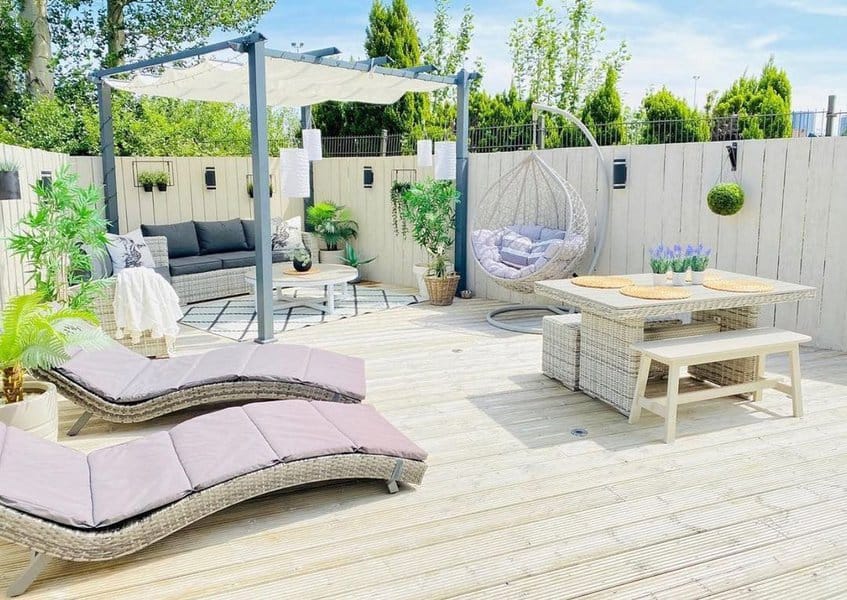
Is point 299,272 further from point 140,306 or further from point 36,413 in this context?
point 36,413

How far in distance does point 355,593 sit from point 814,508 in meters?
2.02

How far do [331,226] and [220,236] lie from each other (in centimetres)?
146

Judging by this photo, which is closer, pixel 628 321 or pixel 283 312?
pixel 628 321

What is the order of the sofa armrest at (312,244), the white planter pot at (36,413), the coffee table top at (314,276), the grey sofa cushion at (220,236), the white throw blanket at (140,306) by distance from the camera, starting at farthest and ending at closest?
the sofa armrest at (312,244), the grey sofa cushion at (220,236), the coffee table top at (314,276), the white throw blanket at (140,306), the white planter pot at (36,413)

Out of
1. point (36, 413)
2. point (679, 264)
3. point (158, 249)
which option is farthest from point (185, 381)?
point (158, 249)

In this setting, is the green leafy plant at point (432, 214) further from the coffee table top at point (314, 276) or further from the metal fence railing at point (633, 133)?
the metal fence railing at point (633, 133)

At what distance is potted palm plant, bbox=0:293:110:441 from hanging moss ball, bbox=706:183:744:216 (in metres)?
4.79

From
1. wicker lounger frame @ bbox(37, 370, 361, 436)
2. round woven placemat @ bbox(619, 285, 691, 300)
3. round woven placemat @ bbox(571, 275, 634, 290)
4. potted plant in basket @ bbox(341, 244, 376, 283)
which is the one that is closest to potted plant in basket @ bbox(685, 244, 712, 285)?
round woven placemat @ bbox(619, 285, 691, 300)

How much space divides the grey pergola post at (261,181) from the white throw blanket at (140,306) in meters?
0.80

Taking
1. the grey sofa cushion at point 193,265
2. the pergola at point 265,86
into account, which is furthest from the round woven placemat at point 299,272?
the pergola at point 265,86

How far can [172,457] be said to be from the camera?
9.88 ft

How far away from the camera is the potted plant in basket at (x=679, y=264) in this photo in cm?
467

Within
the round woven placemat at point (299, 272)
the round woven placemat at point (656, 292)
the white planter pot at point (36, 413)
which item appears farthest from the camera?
the round woven placemat at point (299, 272)

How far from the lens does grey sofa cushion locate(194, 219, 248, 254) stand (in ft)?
29.2
